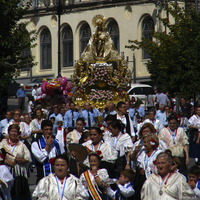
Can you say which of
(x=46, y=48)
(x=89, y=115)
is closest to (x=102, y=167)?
(x=89, y=115)

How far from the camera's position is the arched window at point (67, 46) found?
45.0 m

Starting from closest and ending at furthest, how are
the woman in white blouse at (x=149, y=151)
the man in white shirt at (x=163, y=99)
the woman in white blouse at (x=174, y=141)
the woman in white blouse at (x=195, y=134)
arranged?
the woman in white blouse at (x=149, y=151) < the woman in white blouse at (x=174, y=141) < the woman in white blouse at (x=195, y=134) < the man in white shirt at (x=163, y=99)

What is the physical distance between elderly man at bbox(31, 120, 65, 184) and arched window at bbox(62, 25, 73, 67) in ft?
118

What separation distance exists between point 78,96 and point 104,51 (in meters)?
2.28

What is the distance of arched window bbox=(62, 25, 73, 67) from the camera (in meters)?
45.0

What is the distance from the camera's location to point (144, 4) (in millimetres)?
39719

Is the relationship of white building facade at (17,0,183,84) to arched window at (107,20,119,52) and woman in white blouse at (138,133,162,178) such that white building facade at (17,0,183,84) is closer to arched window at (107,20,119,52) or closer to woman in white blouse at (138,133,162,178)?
arched window at (107,20,119,52)

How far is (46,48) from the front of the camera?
4622 cm

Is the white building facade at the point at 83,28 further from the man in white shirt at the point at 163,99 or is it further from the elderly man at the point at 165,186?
the elderly man at the point at 165,186

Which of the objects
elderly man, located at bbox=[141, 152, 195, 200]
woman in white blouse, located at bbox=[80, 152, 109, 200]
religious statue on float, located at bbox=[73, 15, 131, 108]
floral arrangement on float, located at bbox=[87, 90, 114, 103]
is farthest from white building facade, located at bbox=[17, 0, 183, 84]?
elderly man, located at bbox=[141, 152, 195, 200]

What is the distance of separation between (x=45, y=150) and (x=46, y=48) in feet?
125

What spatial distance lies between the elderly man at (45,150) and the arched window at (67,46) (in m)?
36.1

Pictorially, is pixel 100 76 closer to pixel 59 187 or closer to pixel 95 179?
pixel 95 179

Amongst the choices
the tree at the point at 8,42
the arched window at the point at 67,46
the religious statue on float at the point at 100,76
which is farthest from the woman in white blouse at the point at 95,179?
the arched window at the point at 67,46
